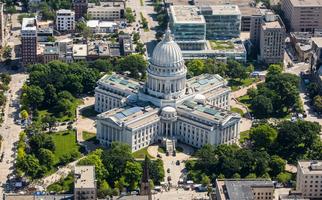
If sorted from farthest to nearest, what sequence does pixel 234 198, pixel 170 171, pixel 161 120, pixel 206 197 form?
pixel 161 120
pixel 170 171
pixel 206 197
pixel 234 198

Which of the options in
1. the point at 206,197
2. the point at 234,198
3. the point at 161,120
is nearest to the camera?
the point at 234,198

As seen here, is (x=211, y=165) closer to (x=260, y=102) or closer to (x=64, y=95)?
(x=260, y=102)

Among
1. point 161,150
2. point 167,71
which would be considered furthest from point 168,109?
point 161,150

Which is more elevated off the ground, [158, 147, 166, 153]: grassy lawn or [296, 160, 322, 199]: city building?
[296, 160, 322, 199]: city building

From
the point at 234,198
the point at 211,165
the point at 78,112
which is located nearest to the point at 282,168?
the point at 211,165

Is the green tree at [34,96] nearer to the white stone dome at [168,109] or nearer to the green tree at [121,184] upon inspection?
the white stone dome at [168,109]

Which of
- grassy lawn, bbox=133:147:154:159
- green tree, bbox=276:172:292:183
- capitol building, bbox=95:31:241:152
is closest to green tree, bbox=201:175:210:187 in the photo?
green tree, bbox=276:172:292:183

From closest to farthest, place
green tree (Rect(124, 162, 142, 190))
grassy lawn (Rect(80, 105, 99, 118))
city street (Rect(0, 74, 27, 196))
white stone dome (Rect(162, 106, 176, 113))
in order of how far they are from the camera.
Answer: green tree (Rect(124, 162, 142, 190)), city street (Rect(0, 74, 27, 196)), white stone dome (Rect(162, 106, 176, 113)), grassy lawn (Rect(80, 105, 99, 118))

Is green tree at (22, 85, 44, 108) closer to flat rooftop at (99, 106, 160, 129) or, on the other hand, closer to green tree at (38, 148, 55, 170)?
flat rooftop at (99, 106, 160, 129)
